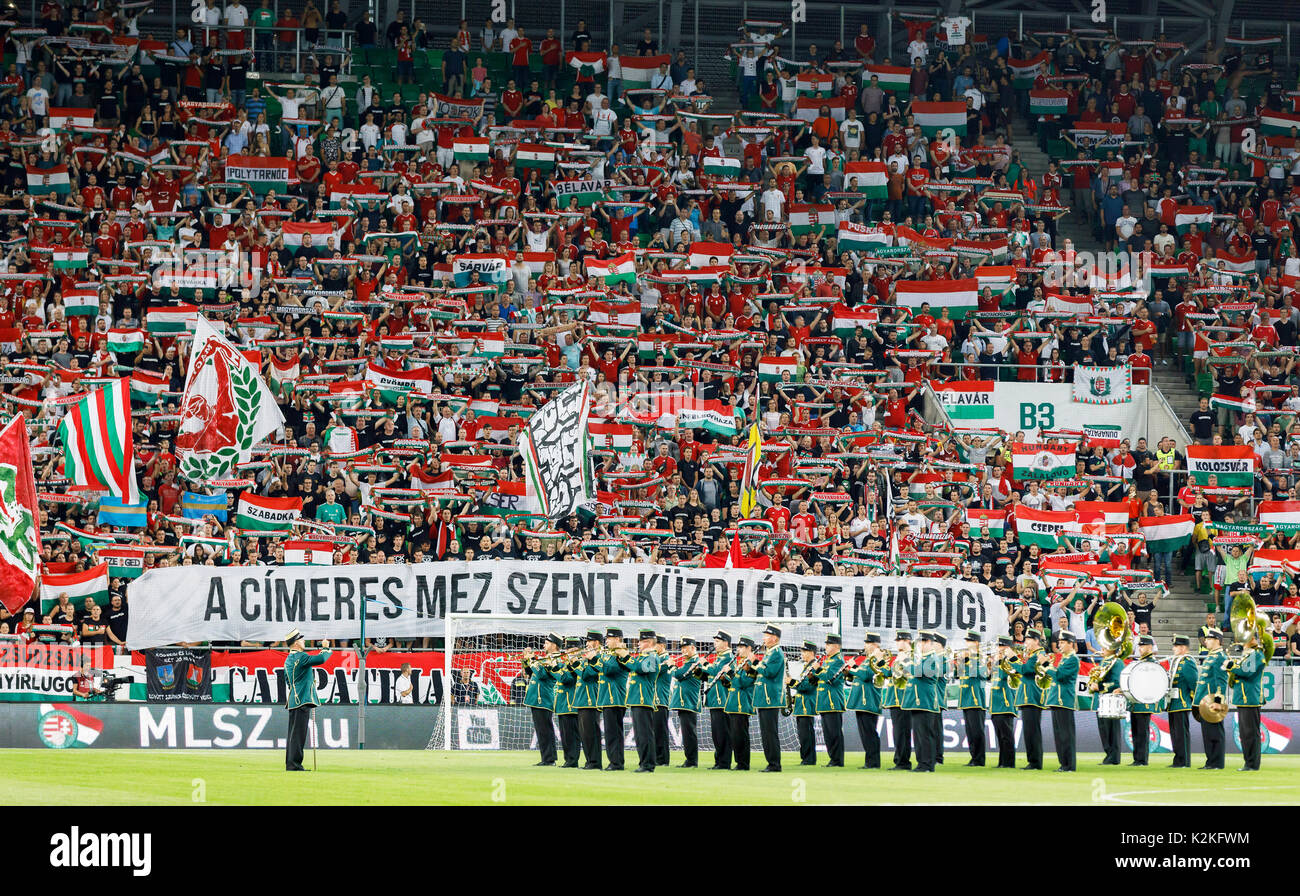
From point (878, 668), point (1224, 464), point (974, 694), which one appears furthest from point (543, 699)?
point (1224, 464)

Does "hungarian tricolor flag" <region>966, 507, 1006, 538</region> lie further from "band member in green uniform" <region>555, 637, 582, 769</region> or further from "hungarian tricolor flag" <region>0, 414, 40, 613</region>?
"hungarian tricolor flag" <region>0, 414, 40, 613</region>

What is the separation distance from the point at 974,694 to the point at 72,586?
13.7m

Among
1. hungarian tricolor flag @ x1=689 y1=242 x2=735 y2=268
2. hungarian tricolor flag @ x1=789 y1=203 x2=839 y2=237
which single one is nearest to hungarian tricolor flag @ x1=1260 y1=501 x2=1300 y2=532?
hungarian tricolor flag @ x1=789 y1=203 x2=839 y2=237

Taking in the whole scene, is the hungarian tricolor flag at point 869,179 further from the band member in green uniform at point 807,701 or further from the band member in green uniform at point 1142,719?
the band member in green uniform at point 807,701

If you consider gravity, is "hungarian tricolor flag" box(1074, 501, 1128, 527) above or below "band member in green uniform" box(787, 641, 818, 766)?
above

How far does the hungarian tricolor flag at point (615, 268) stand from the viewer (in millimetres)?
37031

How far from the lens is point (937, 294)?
37.8 meters

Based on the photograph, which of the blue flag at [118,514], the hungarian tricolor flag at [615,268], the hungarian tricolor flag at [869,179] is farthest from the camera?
the hungarian tricolor flag at [869,179]

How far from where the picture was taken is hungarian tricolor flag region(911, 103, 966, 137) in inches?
1660

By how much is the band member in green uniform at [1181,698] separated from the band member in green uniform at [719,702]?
5.79 meters

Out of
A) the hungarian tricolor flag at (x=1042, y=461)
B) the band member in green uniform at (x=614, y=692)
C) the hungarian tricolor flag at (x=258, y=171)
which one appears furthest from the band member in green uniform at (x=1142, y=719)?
the hungarian tricolor flag at (x=258, y=171)

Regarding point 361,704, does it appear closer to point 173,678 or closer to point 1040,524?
point 173,678

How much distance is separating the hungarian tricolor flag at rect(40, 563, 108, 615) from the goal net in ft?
18.3
